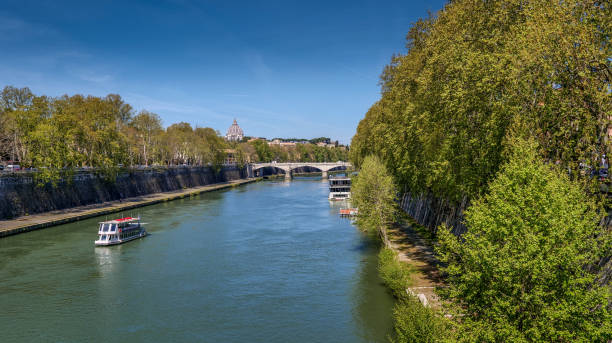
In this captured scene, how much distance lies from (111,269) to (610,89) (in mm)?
35874

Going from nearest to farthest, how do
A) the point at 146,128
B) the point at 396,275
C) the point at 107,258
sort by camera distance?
1. the point at 396,275
2. the point at 107,258
3. the point at 146,128

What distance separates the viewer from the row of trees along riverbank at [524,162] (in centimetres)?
1259

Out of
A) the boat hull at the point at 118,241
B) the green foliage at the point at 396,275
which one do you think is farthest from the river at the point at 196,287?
the green foliage at the point at 396,275

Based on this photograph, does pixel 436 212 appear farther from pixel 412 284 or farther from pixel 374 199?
pixel 412 284

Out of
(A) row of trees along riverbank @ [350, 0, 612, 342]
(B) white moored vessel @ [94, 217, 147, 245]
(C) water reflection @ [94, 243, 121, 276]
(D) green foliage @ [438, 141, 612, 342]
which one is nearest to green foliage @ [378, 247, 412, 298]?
(A) row of trees along riverbank @ [350, 0, 612, 342]

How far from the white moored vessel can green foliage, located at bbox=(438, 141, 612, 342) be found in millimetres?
38636

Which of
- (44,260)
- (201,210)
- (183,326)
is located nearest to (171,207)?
(201,210)

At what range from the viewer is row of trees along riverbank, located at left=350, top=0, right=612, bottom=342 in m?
12.6

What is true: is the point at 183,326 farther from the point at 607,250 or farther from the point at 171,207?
the point at 171,207

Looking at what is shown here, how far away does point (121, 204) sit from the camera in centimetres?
6956

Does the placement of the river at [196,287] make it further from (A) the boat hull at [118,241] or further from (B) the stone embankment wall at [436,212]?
(B) the stone embankment wall at [436,212]

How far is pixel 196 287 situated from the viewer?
3005 cm

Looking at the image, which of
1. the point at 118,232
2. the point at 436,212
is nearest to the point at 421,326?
the point at 436,212

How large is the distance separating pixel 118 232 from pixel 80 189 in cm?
2857
